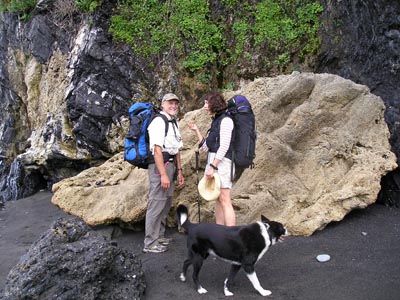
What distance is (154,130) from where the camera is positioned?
6.01 metres

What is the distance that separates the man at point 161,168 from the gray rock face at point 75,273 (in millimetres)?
1224

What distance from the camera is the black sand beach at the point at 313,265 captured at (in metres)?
4.90

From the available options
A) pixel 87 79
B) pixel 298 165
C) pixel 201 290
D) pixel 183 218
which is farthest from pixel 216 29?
pixel 201 290

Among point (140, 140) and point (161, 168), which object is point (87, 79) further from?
point (161, 168)

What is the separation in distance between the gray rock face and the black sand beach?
1.28ft

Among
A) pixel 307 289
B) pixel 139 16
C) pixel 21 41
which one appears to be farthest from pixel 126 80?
pixel 307 289

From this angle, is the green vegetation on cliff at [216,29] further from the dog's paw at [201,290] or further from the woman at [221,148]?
the dog's paw at [201,290]

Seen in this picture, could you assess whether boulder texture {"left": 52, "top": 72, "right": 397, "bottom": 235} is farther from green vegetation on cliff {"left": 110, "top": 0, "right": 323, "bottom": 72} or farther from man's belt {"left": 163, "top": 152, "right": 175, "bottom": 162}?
green vegetation on cliff {"left": 110, "top": 0, "right": 323, "bottom": 72}

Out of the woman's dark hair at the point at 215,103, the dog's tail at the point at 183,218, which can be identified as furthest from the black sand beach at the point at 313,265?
the woman's dark hair at the point at 215,103

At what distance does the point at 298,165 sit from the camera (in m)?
7.33

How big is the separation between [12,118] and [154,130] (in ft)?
33.8

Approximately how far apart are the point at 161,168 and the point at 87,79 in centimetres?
633

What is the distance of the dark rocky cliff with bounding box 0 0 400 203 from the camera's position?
8.75m

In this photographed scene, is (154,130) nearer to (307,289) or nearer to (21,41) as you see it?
(307,289)
